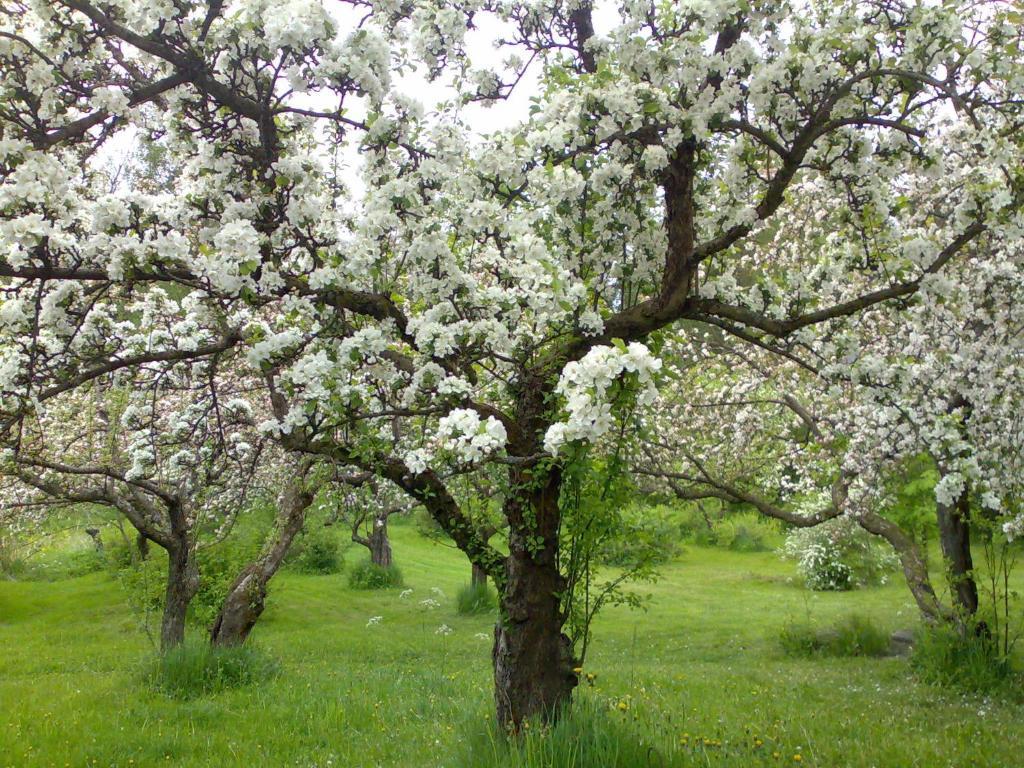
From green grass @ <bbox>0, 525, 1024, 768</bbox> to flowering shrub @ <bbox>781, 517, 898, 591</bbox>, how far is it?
15.7 feet

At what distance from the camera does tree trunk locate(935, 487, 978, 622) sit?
426 inches

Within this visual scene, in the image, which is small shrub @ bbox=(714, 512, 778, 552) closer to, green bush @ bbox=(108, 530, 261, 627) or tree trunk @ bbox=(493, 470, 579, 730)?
green bush @ bbox=(108, 530, 261, 627)

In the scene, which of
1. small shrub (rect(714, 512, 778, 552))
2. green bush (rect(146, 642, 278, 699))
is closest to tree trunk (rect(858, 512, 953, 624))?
green bush (rect(146, 642, 278, 699))

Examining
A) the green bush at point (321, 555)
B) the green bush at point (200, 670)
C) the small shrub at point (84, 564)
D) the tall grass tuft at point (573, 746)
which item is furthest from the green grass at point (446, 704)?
the green bush at point (321, 555)

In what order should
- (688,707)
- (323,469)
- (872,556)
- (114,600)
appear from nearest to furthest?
(688,707) → (323,469) → (114,600) → (872,556)

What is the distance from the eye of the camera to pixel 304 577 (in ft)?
83.7

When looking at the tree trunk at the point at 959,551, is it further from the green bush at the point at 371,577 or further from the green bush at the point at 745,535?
the green bush at the point at 745,535

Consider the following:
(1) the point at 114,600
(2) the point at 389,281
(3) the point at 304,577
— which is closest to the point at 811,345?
(2) the point at 389,281

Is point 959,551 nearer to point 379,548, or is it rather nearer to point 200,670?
point 200,670

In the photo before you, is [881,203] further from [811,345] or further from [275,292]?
[275,292]

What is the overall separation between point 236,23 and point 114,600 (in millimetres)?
20182

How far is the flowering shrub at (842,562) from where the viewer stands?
23922 mm

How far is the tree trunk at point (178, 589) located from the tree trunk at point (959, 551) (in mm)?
10613

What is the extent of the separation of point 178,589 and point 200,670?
2.12 m
